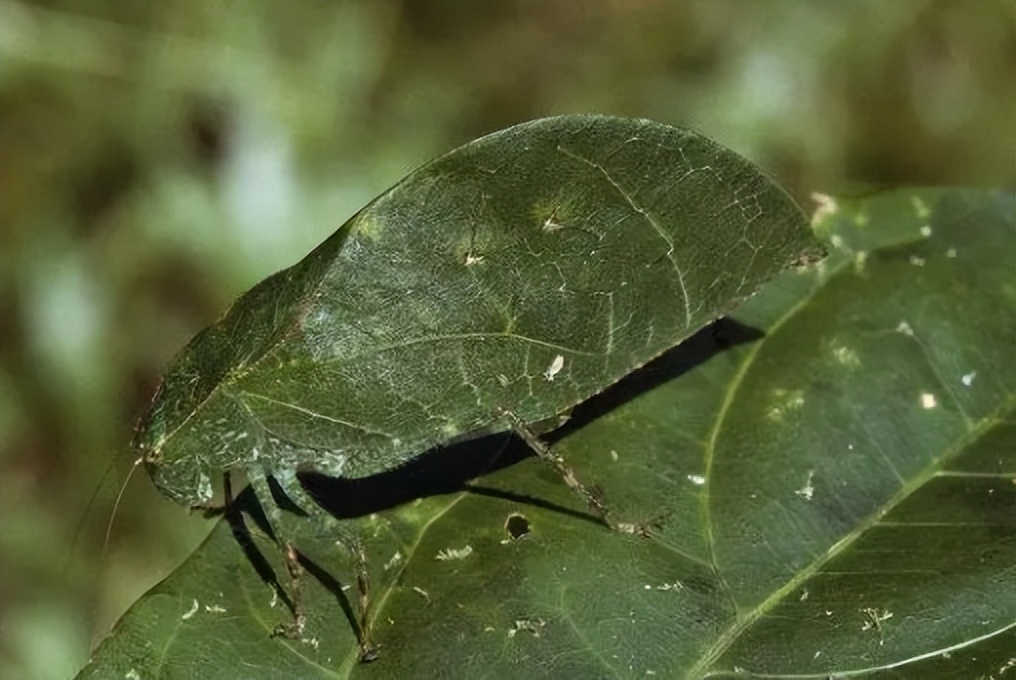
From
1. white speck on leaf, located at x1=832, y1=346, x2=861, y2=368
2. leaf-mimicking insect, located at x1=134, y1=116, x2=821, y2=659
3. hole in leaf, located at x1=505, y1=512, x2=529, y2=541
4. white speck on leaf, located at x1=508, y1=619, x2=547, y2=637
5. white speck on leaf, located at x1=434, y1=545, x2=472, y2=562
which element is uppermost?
leaf-mimicking insect, located at x1=134, y1=116, x2=821, y2=659

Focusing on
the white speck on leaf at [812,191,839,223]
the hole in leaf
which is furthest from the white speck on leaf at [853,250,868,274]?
the hole in leaf

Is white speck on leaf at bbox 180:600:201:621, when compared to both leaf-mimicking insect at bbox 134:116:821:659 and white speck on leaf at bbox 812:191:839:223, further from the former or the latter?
white speck on leaf at bbox 812:191:839:223

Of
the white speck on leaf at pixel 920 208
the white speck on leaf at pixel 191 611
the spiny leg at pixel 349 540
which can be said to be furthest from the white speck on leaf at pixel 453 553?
the white speck on leaf at pixel 920 208

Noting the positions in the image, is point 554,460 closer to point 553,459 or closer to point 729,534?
point 553,459

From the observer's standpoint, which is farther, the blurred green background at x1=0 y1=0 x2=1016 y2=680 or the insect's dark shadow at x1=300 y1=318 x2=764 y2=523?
the blurred green background at x1=0 y1=0 x2=1016 y2=680

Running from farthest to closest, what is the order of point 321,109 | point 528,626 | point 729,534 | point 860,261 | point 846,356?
1. point 321,109
2. point 860,261
3. point 846,356
4. point 729,534
5. point 528,626

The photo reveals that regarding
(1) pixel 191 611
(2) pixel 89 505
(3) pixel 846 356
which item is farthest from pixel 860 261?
(2) pixel 89 505

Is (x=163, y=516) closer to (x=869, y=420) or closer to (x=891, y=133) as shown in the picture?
(x=869, y=420)
